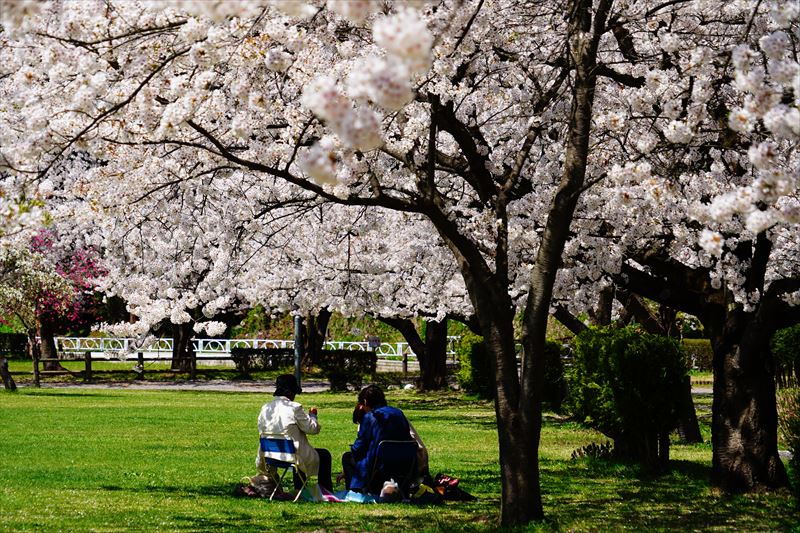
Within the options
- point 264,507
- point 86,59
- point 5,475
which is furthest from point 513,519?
point 5,475

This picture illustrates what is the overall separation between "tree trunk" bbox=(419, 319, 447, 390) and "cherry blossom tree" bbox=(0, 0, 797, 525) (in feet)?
53.2

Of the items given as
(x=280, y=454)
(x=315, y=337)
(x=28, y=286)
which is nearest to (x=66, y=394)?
(x=28, y=286)

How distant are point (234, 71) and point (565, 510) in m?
4.80

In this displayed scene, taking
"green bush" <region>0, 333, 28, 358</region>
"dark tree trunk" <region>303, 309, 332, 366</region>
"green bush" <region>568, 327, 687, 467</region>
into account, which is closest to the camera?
"green bush" <region>568, 327, 687, 467</region>

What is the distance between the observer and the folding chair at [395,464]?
9.84m

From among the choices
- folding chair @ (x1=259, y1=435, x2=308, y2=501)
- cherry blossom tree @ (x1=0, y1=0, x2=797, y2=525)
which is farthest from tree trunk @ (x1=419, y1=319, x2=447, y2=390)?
folding chair @ (x1=259, y1=435, x2=308, y2=501)

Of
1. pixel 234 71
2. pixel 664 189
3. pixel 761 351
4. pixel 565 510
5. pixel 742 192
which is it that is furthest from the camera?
pixel 761 351

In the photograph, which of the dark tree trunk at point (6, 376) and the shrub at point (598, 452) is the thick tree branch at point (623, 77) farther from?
the dark tree trunk at point (6, 376)

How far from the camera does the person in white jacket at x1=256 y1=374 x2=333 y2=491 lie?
984 centimetres

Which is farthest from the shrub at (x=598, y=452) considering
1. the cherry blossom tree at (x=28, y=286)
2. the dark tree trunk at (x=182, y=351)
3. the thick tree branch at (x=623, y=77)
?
the dark tree trunk at (x=182, y=351)

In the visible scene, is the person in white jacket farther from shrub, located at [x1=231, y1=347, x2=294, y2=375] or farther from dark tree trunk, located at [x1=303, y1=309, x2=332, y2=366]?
dark tree trunk, located at [x1=303, y1=309, x2=332, y2=366]

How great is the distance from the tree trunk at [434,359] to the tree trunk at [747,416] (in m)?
19.0

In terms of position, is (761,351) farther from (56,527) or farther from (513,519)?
(56,527)

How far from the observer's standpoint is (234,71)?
816 cm
